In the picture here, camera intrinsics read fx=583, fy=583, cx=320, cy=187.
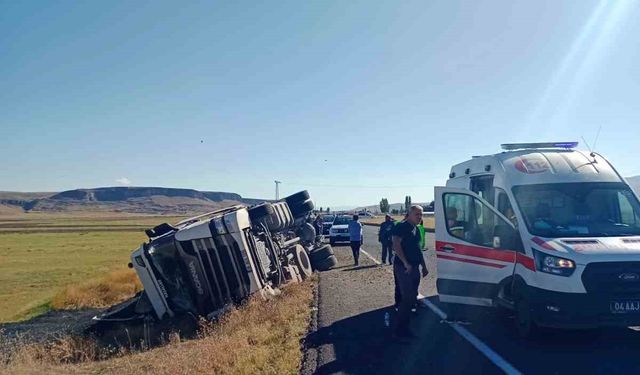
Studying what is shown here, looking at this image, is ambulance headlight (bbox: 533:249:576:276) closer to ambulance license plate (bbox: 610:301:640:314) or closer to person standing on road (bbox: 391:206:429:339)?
ambulance license plate (bbox: 610:301:640:314)

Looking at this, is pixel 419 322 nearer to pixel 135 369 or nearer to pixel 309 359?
pixel 309 359

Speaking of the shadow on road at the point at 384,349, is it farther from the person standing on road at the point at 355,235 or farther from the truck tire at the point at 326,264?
the person standing on road at the point at 355,235

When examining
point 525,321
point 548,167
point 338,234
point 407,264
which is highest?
point 548,167

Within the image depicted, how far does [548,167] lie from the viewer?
341 inches

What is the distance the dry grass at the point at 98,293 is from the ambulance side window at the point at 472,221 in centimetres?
1302

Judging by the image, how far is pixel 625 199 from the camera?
8.38 m

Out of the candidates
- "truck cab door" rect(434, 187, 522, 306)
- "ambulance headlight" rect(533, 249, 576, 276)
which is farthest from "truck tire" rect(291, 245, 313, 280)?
"ambulance headlight" rect(533, 249, 576, 276)

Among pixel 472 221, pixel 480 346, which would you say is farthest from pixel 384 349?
pixel 472 221

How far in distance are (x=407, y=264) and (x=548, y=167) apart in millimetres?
2594

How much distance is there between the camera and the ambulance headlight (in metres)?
7.09

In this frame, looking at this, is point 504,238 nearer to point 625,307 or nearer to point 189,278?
point 625,307

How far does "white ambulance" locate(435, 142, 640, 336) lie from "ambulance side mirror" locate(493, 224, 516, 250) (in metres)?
0.01

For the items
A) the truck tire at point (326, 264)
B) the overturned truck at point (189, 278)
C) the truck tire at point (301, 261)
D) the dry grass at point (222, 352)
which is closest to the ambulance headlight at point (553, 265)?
the dry grass at point (222, 352)

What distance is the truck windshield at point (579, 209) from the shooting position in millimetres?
7852
